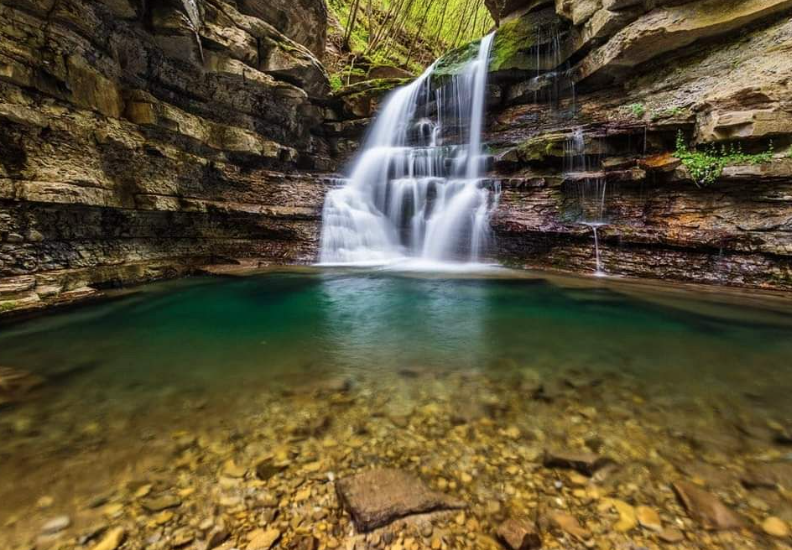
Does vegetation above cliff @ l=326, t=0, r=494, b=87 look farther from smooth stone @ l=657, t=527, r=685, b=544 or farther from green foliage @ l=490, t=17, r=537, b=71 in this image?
smooth stone @ l=657, t=527, r=685, b=544

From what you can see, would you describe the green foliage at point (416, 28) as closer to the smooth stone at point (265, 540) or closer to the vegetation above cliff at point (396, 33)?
the vegetation above cliff at point (396, 33)

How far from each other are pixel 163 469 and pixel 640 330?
16.8ft

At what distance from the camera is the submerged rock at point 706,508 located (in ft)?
4.39

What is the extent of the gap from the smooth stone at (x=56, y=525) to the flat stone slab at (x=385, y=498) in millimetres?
1118

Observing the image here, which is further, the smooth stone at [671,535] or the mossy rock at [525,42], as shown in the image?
the mossy rock at [525,42]

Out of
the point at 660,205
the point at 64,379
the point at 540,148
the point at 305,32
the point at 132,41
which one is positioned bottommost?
the point at 64,379

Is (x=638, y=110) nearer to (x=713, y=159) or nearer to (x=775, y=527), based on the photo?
(x=713, y=159)

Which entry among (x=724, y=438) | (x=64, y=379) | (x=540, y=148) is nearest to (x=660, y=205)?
(x=540, y=148)

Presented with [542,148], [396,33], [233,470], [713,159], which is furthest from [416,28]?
[233,470]

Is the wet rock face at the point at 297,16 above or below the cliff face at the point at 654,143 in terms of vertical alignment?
above

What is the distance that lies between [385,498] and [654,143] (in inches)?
401

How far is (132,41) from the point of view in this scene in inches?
283

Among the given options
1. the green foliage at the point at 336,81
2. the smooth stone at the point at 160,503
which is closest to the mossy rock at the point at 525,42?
the green foliage at the point at 336,81

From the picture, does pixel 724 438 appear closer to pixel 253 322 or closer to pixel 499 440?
pixel 499 440
